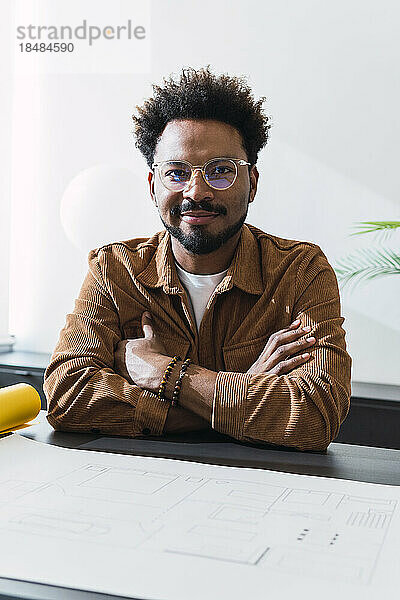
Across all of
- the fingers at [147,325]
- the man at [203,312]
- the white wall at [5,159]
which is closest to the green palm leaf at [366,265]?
the man at [203,312]

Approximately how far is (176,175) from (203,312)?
0.33m

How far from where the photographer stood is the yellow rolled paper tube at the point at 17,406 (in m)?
1.48

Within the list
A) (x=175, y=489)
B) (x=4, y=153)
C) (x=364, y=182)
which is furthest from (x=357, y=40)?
(x=175, y=489)

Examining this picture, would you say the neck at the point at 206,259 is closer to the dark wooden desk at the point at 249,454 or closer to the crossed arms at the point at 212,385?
the crossed arms at the point at 212,385

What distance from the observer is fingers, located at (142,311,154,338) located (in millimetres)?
1740

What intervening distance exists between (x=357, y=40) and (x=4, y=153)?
5.04ft

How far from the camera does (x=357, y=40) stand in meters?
2.76

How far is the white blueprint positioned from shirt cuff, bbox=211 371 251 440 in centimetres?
23

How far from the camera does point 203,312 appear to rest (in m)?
1.81

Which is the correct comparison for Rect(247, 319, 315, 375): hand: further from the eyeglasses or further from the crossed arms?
the eyeglasses

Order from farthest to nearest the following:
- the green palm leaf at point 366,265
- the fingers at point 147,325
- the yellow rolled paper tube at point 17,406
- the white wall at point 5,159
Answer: the white wall at point 5,159
the green palm leaf at point 366,265
the fingers at point 147,325
the yellow rolled paper tube at point 17,406


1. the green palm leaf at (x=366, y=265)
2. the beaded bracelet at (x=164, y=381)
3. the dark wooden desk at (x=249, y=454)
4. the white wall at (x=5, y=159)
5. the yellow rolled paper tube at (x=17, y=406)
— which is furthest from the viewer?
the white wall at (x=5, y=159)

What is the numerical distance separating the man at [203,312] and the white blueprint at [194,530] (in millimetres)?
286

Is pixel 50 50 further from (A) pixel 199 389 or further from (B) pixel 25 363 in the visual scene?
(A) pixel 199 389
